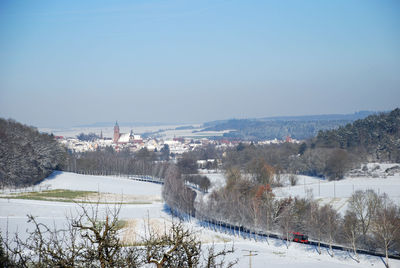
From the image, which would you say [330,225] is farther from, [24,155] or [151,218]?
[24,155]

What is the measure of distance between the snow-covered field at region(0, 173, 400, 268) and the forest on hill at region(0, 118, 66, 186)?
74.4 inches

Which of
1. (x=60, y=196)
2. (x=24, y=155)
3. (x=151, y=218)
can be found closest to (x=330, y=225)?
(x=151, y=218)

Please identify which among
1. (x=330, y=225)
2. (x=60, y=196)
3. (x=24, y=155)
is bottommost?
(x=60, y=196)

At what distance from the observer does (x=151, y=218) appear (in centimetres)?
3381

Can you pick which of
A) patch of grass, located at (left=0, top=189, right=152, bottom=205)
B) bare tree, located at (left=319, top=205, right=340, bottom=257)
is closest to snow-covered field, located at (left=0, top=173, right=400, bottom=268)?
bare tree, located at (left=319, top=205, right=340, bottom=257)

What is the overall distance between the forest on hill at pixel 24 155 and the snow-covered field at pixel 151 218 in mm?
1890

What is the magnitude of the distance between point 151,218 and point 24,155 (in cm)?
2660

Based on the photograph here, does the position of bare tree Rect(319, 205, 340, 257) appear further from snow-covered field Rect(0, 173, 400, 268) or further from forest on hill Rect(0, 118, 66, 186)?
forest on hill Rect(0, 118, 66, 186)

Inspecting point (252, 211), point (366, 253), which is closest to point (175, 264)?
point (366, 253)

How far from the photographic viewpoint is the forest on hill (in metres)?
50.7

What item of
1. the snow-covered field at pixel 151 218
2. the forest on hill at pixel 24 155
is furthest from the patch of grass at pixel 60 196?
the forest on hill at pixel 24 155

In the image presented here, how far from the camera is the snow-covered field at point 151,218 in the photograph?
23.6 metres

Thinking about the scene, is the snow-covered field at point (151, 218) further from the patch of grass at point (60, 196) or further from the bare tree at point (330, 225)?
the patch of grass at point (60, 196)

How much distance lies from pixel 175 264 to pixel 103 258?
1263 mm
